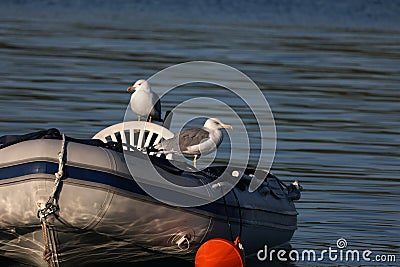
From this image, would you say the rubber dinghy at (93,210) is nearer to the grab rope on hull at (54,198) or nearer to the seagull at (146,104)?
the grab rope on hull at (54,198)

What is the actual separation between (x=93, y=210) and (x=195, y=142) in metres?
1.76

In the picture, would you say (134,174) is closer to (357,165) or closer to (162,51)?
(357,165)

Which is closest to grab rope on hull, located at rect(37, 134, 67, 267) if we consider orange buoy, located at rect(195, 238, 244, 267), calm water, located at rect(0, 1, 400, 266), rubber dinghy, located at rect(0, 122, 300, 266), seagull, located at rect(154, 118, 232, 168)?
rubber dinghy, located at rect(0, 122, 300, 266)

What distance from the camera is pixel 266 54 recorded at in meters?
26.6

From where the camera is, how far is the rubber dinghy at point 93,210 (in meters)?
8.24

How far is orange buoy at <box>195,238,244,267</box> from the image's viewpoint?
8.65 metres

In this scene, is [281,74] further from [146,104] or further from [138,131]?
[138,131]

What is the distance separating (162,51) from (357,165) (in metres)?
12.1

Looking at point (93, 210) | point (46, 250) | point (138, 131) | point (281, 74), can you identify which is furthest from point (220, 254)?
point (281, 74)

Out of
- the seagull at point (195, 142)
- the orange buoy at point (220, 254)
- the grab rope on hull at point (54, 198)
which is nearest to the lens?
the grab rope on hull at point (54, 198)

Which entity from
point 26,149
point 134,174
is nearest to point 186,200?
point 134,174

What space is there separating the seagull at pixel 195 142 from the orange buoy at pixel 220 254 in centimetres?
119

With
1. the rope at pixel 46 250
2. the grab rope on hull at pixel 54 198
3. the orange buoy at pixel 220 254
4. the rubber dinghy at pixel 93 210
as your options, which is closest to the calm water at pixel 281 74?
the rubber dinghy at pixel 93 210

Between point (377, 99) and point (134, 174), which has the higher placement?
point (377, 99)
